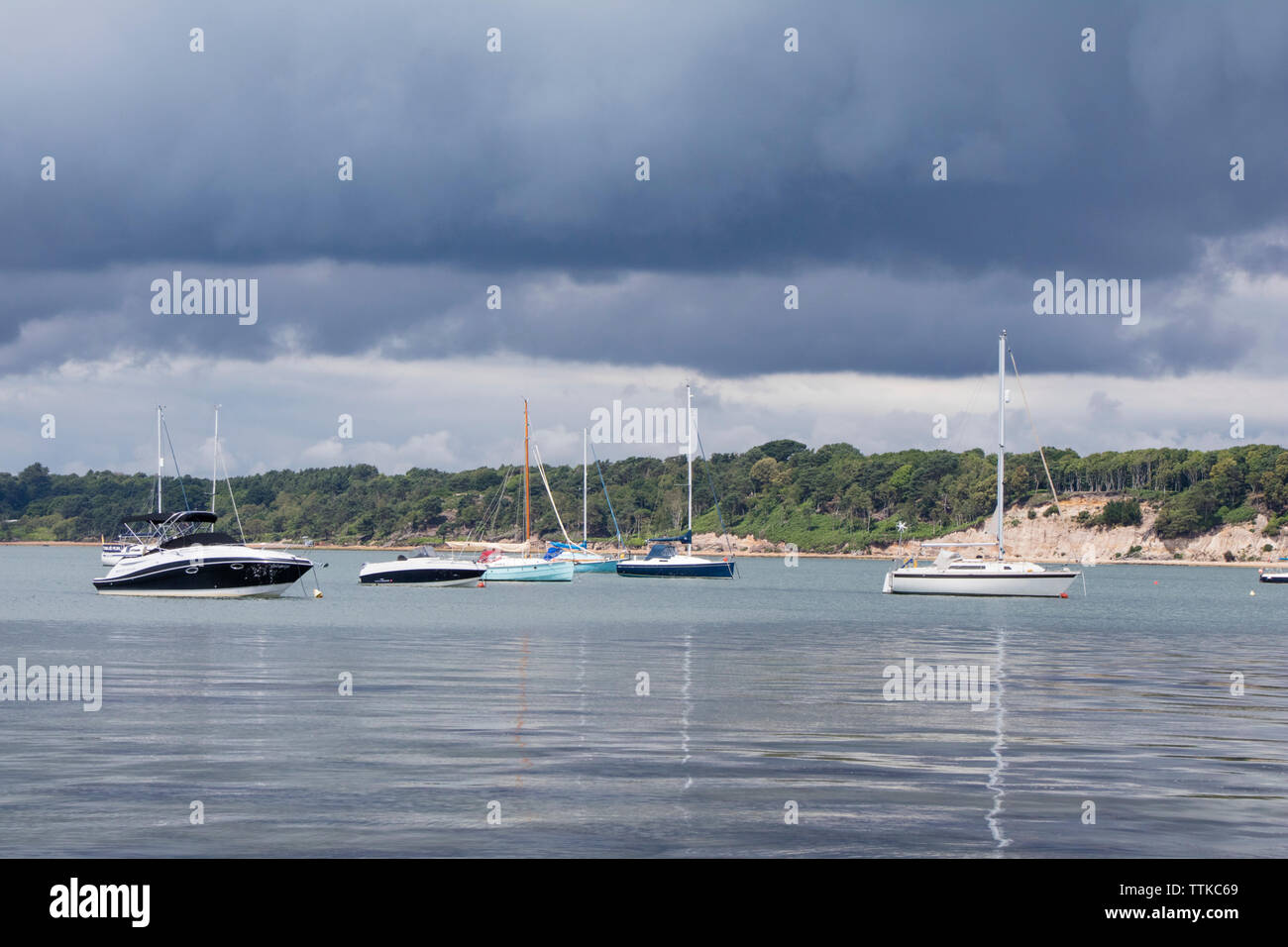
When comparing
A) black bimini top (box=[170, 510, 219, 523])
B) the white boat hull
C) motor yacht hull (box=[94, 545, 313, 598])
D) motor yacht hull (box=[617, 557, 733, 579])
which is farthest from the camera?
motor yacht hull (box=[617, 557, 733, 579])

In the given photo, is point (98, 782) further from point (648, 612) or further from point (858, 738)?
point (648, 612)

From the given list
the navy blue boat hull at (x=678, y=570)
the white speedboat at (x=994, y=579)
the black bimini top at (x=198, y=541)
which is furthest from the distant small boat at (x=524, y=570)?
the black bimini top at (x=198, y=541)

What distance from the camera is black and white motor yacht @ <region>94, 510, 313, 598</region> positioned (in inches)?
3610

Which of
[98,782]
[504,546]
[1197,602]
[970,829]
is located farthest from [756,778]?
[504,546]

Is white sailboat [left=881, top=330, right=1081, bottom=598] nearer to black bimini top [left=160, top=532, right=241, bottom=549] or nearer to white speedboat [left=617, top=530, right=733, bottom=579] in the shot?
white speedboat [left=617, top=530, right=733, bottom=579]

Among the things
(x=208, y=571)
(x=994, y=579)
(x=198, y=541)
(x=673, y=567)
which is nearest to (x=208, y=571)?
(x=208, y=571)

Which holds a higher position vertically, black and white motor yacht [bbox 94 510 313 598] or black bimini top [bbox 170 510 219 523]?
black bimini top [bbox 170 510 219 523]

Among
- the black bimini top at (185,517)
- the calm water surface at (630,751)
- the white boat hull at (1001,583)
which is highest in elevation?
the black bimini top at (185,517)

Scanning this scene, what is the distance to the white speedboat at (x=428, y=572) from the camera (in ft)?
404

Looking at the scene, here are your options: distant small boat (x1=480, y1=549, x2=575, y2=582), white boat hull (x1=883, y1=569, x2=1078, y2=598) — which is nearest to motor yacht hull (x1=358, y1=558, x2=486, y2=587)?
distant small boat (x1=480, y1=549, x2=575, y2=582)

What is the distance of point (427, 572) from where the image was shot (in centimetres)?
12388

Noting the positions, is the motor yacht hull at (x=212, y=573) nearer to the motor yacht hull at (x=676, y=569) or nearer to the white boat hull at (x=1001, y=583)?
the white boat hull at (x=1001, y=583)
